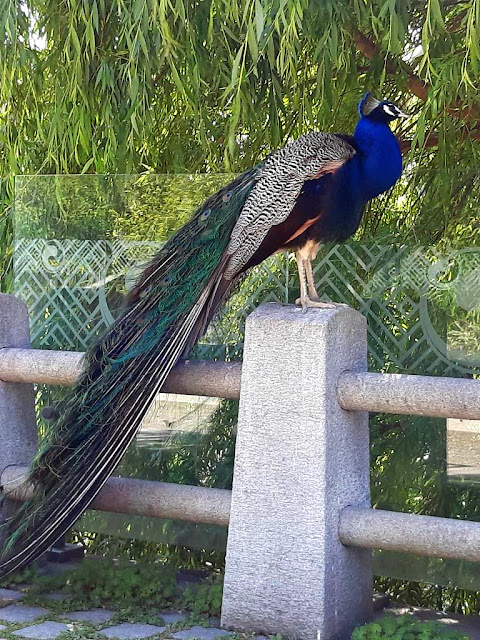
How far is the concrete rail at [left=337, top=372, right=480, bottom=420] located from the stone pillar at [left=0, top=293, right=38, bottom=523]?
1.31 metres

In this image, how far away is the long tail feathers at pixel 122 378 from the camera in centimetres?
331

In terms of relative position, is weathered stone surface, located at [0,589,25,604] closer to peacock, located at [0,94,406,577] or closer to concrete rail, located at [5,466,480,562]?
peacock, located at [0,94,406,577]

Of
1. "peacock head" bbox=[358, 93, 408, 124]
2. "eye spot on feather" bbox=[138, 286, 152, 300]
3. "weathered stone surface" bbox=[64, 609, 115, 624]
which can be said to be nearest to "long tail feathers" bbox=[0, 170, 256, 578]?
"eye spot on feather" bbox=[138, 286, 152, 300]

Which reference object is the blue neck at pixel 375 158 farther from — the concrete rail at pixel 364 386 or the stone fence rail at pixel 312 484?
the concrete rail at pixel 364 386

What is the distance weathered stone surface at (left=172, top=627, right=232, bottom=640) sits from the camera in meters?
3.10

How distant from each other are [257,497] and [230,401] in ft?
2.99

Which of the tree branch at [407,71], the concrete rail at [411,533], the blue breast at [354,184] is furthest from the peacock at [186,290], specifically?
the tree branch at [407,71]

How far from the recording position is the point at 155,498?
348 centimetres

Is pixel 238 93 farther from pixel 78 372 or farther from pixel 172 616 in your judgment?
pixel 172 616

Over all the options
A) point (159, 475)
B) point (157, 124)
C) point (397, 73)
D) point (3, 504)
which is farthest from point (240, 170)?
point (3, 504)

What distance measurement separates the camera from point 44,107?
4.75 meters

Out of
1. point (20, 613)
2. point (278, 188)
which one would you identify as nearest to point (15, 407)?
point (20, 613)

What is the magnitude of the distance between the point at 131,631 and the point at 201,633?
0.20m

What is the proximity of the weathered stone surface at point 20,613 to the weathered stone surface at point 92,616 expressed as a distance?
95 mm
